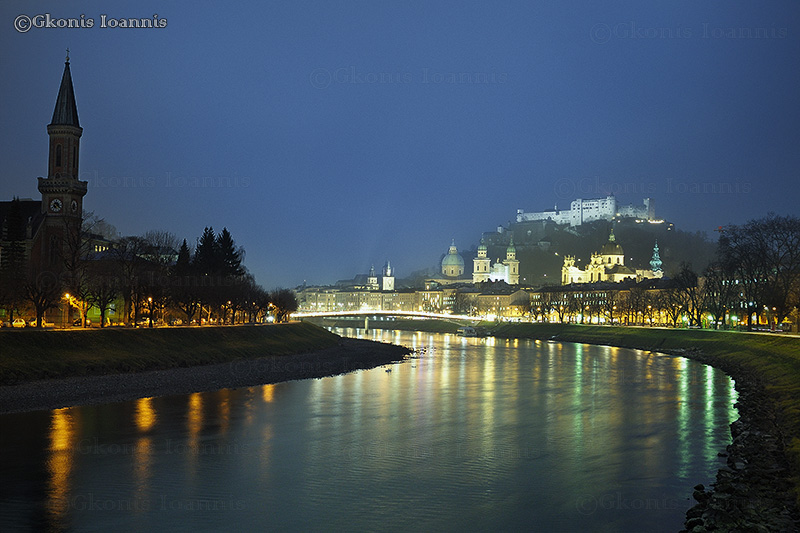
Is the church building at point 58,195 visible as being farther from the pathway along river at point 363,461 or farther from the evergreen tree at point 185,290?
the pathway along river at point 363,461

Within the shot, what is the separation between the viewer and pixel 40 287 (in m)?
53.3

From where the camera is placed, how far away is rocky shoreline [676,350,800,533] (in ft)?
52.0

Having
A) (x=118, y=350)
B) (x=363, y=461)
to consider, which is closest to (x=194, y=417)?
(x=363, y=461)

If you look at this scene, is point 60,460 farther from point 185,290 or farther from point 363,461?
point 185,290

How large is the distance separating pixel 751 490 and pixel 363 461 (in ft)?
36.1

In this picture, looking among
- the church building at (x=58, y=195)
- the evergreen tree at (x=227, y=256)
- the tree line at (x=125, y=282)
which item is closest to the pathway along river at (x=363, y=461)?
the tree line at (x=125, y=282)

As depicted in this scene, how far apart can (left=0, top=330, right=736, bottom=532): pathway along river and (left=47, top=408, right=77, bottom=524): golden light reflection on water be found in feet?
0.17

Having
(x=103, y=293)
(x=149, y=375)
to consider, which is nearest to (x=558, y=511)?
(x=149, y=375)

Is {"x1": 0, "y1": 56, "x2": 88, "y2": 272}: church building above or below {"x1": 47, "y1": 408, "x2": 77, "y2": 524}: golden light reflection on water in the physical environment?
above

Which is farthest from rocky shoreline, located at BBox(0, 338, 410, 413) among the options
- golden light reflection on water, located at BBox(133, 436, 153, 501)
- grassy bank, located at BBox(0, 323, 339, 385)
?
golden light reflection on water, located at BBox(133, 436, 153, 501)

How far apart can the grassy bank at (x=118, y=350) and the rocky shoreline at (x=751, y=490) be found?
29.4 metres

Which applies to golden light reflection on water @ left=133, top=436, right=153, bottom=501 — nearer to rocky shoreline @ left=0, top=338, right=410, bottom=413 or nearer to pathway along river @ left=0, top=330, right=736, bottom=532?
pathway along river @ left=0, top=330, right=736, bottom=532

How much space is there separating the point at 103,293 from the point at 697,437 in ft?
134

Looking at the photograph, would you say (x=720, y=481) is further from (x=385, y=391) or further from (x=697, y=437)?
(x=385, y=391)
